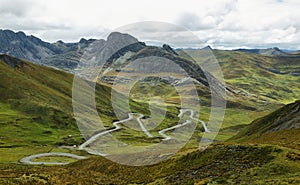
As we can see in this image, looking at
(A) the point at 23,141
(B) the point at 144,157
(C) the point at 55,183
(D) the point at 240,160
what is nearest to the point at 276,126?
(B) the point at 144,157

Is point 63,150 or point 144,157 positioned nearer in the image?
point 144,157

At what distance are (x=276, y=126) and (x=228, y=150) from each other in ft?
164

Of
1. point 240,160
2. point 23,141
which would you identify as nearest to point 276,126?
point 240,160

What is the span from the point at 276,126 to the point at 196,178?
5936 centimetres

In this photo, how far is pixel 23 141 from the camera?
176 m

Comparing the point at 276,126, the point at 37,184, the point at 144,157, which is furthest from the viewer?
the point at 276,126

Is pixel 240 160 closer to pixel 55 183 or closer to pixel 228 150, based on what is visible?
pixel 228 150

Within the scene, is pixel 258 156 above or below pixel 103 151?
above

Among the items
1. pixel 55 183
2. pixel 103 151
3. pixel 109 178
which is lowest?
pixel 103 151

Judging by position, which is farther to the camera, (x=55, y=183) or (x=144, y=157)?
(x=144, y=157)

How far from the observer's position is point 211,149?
2323 inches

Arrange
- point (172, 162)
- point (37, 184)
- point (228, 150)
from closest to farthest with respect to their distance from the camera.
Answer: point (37, 184)
point (228, 150)
point (172, 162)

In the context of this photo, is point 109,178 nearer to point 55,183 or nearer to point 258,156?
point 55,183

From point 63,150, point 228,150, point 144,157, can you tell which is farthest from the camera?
point 63,150
